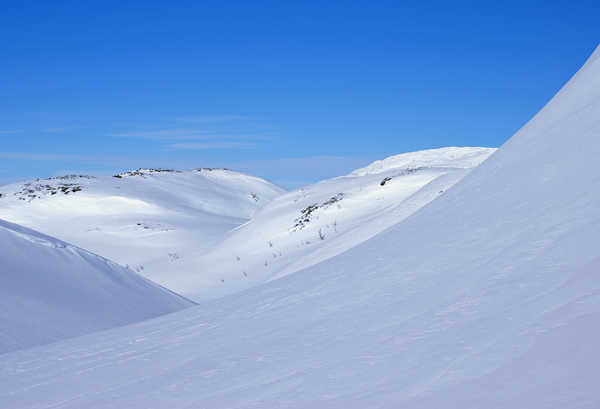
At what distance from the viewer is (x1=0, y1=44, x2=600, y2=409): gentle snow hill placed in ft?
5.41

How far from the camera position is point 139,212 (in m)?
29.9

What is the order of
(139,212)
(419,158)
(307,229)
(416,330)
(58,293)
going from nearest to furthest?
(416,330) < (58,293) < (307,229) < (139,212) < (419,158)

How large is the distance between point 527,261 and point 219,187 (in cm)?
4032

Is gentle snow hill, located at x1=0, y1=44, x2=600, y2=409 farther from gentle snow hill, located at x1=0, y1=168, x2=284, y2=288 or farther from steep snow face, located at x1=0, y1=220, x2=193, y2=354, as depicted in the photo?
gentle snow hill, located at x1=0, y1=168, x2=284, y2=288

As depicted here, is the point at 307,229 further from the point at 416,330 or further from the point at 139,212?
the point at 139,212

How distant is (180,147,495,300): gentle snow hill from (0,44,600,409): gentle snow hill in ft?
22.2

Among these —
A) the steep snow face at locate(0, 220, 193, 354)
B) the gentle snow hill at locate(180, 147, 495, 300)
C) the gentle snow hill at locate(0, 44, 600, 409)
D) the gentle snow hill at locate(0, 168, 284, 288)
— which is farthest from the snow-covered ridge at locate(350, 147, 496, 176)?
the gentle snow hill at locate(0, 44, 600, 409)

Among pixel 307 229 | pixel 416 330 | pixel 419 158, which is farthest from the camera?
pixel 419 158

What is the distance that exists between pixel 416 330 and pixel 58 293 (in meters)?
4.67

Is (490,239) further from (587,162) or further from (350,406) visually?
(350,406)

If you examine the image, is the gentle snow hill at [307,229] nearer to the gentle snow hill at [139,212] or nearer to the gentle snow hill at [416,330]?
the gentle snow hill at [139,212]

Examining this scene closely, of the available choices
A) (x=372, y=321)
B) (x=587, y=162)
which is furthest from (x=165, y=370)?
(x=587, y=162)

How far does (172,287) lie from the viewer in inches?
583

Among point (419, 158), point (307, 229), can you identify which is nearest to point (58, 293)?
point (307, 229)
